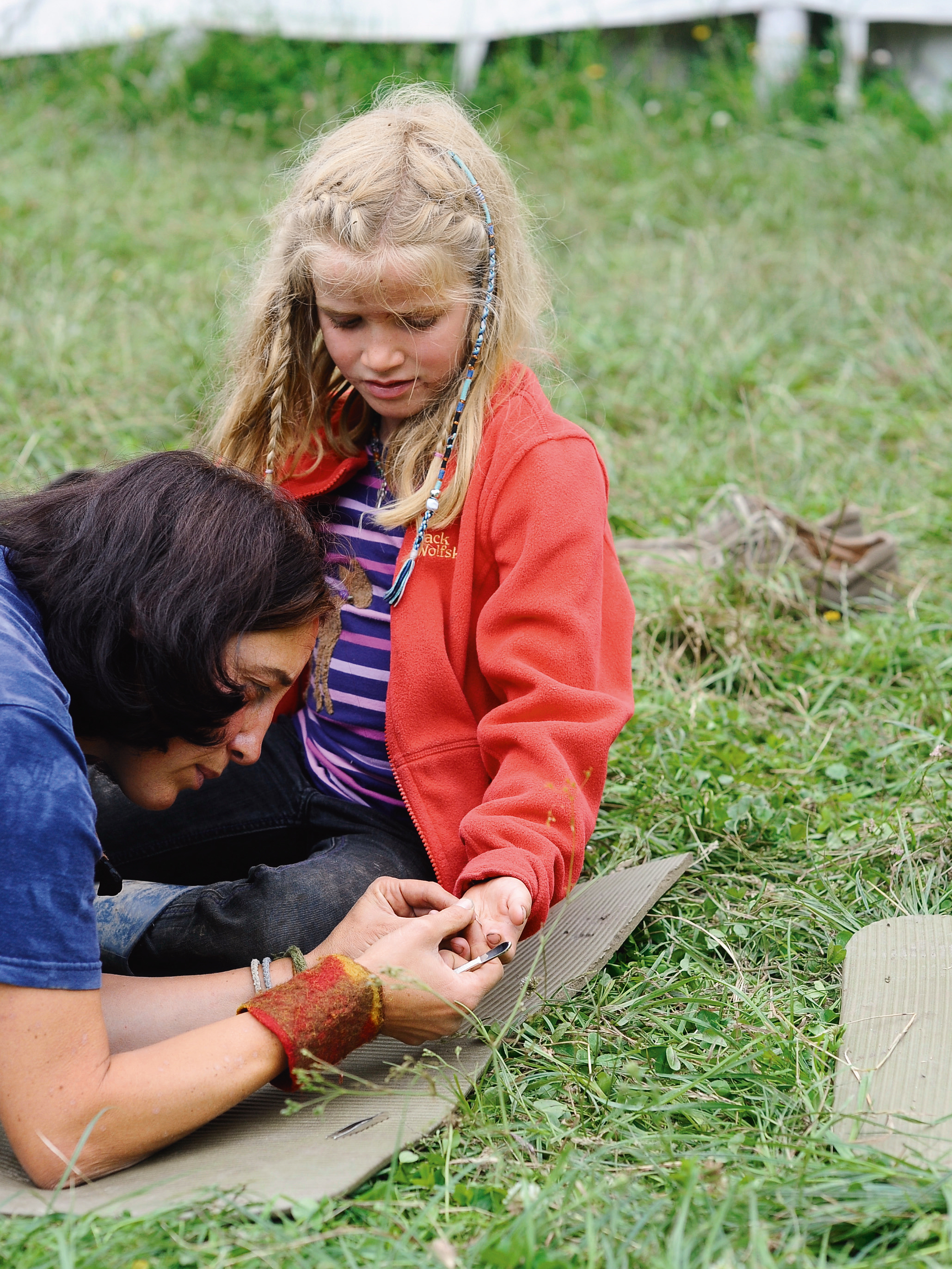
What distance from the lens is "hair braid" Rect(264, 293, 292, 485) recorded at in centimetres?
222

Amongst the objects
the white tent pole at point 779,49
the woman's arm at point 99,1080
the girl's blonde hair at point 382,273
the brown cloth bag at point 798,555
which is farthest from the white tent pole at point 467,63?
the woman's arm at point 99,1080

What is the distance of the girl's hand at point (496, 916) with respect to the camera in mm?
1815

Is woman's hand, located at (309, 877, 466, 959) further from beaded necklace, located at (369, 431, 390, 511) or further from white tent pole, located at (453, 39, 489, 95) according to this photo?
white tent pole, located at (453, 39, 489, 95)

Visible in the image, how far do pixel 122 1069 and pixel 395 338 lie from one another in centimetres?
118

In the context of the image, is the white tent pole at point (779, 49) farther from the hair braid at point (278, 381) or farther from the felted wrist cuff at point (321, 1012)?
the felted wrist cuff at point (321, 1012)

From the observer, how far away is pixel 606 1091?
1788mm

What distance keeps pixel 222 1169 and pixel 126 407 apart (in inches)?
115

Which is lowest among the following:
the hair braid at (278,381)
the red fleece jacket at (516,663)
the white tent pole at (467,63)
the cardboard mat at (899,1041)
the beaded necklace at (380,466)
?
the cardboard mat at (899,1041)

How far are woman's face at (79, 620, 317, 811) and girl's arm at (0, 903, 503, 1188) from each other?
1.15 feet

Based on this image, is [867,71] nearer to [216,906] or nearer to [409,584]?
[409,584]

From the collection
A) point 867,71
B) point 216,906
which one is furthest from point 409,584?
point 867,71

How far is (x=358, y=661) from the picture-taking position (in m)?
2.19

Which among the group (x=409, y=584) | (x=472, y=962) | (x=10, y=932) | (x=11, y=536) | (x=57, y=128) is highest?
(x=57, y=128)

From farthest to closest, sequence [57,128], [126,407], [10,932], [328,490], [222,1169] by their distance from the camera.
Result: [57,128] < [126,407] < [328,490] < [222,1169] < [10,932]
